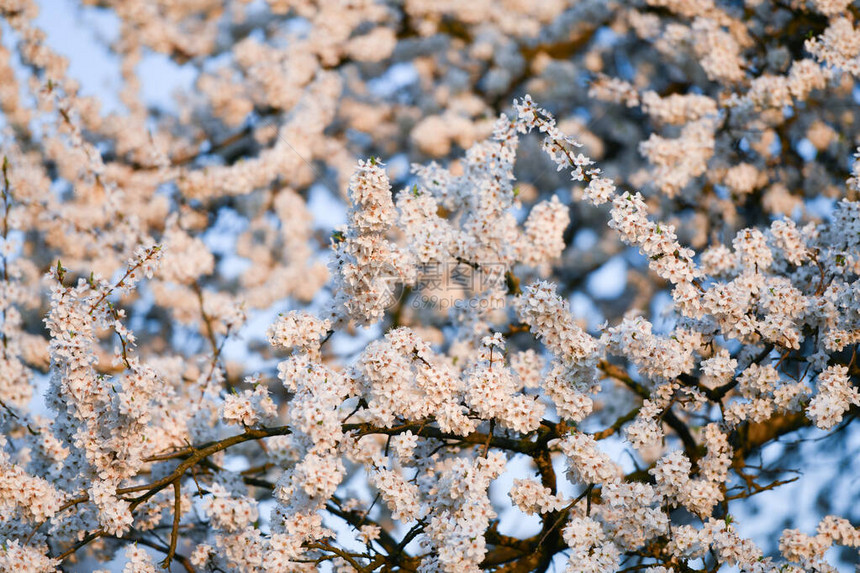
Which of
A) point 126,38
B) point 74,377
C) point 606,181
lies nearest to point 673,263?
point 606,181

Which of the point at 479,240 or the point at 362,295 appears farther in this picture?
the point at 479,240

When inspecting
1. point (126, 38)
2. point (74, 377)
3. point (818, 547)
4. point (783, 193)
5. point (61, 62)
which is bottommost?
point (818, 547)

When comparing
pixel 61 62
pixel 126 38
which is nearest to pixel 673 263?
pixel 61 62

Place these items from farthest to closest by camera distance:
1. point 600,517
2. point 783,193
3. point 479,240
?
point 783,193 < point 479,240 < point 600,517

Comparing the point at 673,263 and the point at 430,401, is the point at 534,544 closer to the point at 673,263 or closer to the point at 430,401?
the point at 430,401

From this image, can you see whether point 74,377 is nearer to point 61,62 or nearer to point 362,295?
point 362,295

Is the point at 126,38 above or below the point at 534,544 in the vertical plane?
above

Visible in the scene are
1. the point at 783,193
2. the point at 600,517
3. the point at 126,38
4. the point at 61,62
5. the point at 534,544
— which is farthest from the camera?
the point at 126,38
